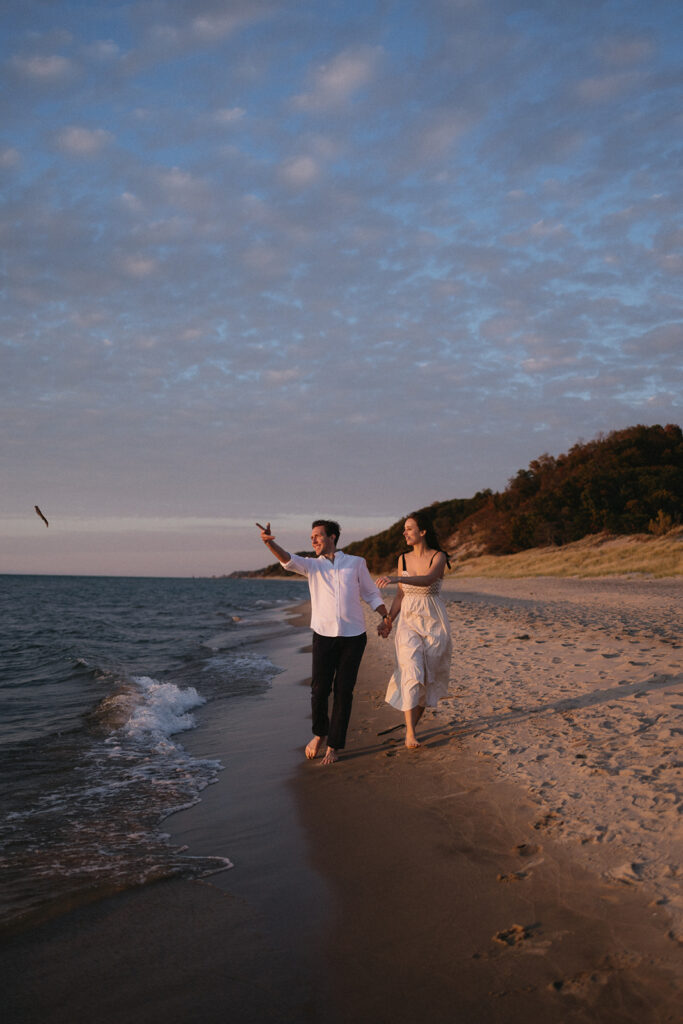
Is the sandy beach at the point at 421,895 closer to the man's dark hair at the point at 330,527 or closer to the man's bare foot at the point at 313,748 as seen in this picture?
the man's bare foot at the point at 313,748

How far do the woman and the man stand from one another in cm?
→ 30

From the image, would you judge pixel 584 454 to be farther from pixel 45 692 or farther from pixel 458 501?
pixel 45 692

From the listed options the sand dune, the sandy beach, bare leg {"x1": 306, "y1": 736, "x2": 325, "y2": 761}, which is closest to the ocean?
the sandy beach

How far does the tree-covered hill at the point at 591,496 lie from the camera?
120ft

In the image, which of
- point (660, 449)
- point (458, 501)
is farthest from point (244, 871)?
point (458, 501)

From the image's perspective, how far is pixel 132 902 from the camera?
11.4 ft

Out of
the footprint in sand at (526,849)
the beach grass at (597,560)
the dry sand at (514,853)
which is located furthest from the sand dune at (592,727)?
the beach grass at (597,560)

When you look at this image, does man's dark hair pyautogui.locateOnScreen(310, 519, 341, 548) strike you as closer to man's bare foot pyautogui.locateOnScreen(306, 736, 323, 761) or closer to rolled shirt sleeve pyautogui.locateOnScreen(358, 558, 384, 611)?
rolled shirt sleeve pyautogui.locateOnScreen(358, 558, 384, 611)

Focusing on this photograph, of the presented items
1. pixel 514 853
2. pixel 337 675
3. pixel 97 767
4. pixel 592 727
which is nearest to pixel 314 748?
pixel 337 675

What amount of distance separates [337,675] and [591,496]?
36329 millimetres

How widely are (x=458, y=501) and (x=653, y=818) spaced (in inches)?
2682

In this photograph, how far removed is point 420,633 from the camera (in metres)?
6.09

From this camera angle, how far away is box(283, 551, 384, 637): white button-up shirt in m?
5.77

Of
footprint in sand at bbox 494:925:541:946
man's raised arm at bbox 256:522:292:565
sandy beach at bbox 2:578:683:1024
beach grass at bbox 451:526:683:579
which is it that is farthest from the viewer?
beach grass at bbox 451:526:683:579
